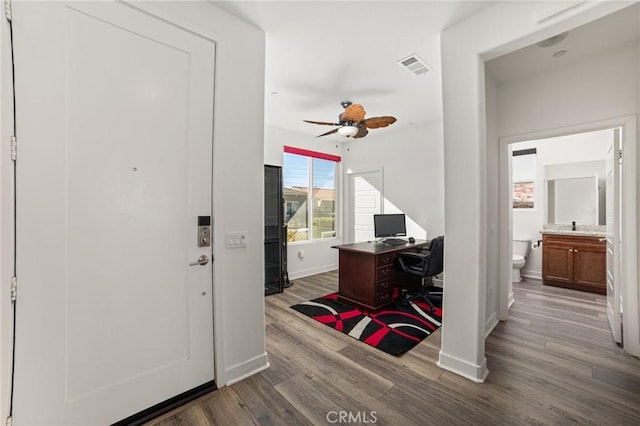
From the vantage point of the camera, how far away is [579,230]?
4281 mm

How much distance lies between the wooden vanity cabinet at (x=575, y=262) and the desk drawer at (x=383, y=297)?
2.84 meters

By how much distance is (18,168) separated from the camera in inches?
49.4

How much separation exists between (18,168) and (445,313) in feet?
9.25

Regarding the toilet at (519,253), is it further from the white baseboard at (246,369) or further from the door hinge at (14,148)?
the door hinge at (14,148)

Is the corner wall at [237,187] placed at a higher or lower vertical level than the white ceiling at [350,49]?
lower

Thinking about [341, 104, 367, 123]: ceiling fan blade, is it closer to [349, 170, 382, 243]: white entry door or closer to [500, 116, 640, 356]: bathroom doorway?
[500, 116, 640, 356]: bathroom doorway

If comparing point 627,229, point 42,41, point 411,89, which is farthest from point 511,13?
point 42,41

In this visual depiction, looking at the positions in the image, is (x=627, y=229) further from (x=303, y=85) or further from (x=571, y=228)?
(x=303, y=85)

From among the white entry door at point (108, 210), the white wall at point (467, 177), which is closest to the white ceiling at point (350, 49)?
the white wall at point (467, 177)

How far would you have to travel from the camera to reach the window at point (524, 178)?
4.77 m

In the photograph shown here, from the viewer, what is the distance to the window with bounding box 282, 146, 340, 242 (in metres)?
4.96

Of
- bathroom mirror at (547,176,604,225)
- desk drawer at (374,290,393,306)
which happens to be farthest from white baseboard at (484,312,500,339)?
bathroom mirror at (547,176,604,225)

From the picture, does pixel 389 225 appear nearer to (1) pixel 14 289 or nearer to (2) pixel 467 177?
(2) pixel 467 177

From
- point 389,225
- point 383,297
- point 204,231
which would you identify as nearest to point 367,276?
point 383,297
